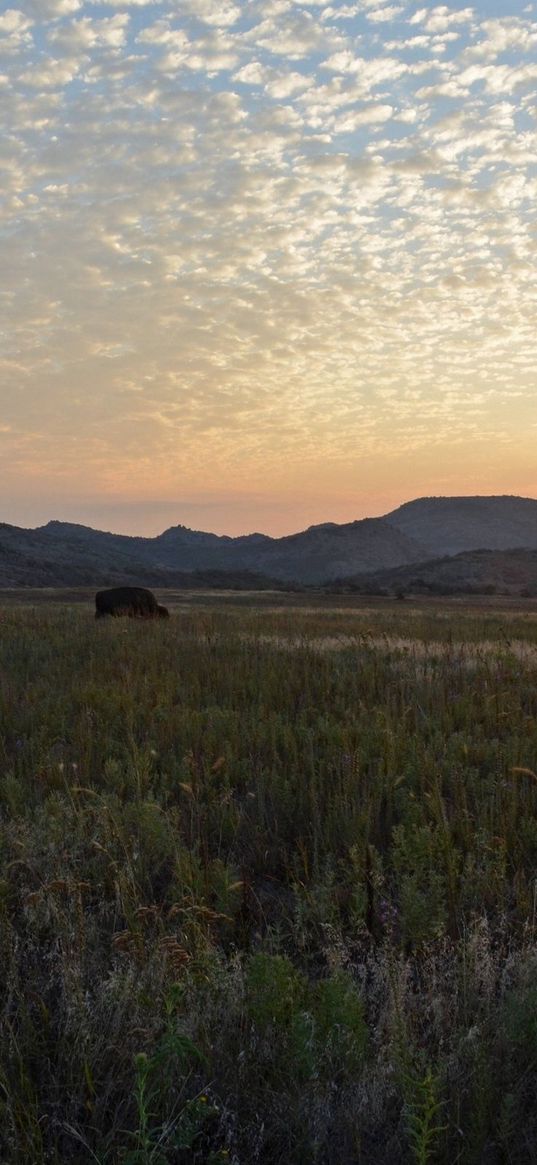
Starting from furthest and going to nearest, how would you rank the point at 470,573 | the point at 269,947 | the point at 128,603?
1. the point at 470,573
2. the point at 128,603
3. the point at 269,947

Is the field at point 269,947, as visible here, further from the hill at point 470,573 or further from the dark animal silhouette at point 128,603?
the hill at point 470,573

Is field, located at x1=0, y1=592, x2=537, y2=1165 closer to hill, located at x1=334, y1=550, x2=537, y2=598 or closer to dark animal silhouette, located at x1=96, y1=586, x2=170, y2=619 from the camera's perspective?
dark animal silhouette, located at x1=96, y1=586, x2=170, y2=619

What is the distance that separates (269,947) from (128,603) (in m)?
Answer: 18.5

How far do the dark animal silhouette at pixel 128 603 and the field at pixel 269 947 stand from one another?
14040 millimetres

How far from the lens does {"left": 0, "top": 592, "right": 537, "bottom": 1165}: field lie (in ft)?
6.60

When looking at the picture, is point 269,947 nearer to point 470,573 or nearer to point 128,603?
point 128,603

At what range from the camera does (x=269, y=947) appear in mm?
2912

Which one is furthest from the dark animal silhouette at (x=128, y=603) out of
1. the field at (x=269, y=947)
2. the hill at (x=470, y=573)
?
the hill at (x=470, y=573)

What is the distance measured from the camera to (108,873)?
3486mm

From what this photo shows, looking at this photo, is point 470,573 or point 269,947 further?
point 470,573

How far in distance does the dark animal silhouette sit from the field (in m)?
14.0

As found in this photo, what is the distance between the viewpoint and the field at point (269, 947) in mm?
2012

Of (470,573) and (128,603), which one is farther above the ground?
(470,573)

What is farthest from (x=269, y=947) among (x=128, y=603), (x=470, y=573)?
(x=470, y=573)
